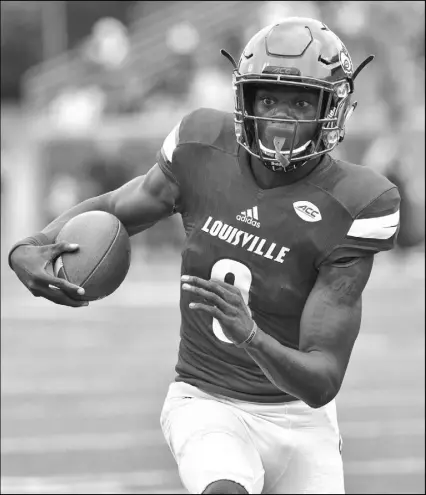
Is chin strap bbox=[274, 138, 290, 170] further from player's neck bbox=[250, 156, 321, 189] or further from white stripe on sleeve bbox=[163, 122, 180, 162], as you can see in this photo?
white stripe on sleeve bbox=[163, 122, 180, 162]

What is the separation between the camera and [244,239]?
145 inches

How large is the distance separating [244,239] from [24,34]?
2291cm

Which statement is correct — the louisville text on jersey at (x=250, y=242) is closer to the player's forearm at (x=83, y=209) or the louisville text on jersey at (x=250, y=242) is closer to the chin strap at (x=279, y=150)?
the chin strap at (x=279, y=150)

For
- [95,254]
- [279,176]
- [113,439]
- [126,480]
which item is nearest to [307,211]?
[279,176]

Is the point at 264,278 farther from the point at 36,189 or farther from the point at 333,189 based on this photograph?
the point at 36,189

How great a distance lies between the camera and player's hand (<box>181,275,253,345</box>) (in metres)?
3.12

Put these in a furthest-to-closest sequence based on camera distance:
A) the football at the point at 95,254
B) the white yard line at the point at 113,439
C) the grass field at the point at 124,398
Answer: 1. the white yard line at the point at 113,439
2. the grass field at the point at 124,398
3. the football at the point at 95,254

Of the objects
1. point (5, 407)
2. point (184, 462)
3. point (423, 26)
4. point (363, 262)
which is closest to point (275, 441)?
point (184, 462)

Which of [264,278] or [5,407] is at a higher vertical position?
[264,278]

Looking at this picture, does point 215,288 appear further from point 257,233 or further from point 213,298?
point 257,233

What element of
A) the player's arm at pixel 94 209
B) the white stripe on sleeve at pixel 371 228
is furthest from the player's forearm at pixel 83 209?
the white stripe on sleeve at pixel 371 228

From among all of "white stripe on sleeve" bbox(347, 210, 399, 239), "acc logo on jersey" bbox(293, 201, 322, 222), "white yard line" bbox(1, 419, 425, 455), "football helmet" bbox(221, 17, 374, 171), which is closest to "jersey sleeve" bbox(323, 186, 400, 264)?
"white stripe on sleeve" bbox(347, 210, 399, 239)

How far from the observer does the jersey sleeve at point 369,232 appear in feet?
11.8

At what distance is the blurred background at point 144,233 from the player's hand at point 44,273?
2.80 metres
